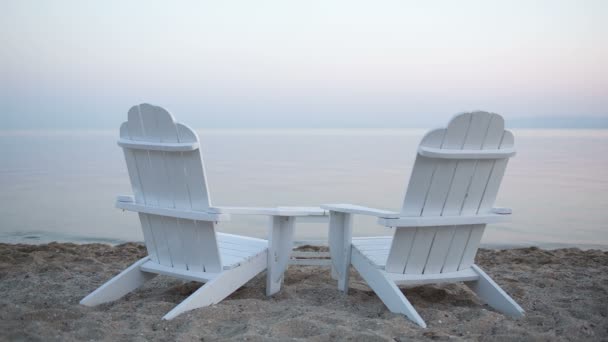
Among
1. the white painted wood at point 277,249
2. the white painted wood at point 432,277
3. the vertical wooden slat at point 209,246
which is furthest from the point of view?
the white painted wood at point 277,249

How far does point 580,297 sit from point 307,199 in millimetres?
5360

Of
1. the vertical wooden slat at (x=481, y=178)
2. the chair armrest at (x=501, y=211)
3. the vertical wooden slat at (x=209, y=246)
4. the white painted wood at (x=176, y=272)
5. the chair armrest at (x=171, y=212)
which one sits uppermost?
the vertical wooden slat at (x=481, y=178)

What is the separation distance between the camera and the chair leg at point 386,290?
2.82m

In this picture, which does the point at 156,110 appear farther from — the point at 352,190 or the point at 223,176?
the point at 223,176

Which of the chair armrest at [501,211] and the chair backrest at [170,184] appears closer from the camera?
the chair backrest at [170,184]

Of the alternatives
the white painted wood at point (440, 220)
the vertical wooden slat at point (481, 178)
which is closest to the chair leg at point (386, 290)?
the white painted wood at point (440, 220)

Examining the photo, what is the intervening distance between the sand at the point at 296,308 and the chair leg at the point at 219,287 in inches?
2.0

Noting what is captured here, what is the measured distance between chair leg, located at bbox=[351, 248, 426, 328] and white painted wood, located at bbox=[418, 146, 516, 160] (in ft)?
2.49

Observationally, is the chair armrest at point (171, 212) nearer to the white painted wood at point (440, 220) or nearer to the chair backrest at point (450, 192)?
the white painted wood at point (440, 220)

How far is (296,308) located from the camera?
9.96 ft

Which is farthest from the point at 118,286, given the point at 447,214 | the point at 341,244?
the point at 447,214

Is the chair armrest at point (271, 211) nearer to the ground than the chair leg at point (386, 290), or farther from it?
farther from it

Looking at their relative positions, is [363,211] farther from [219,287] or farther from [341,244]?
[219,287]

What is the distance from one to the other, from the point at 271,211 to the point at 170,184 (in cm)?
61
